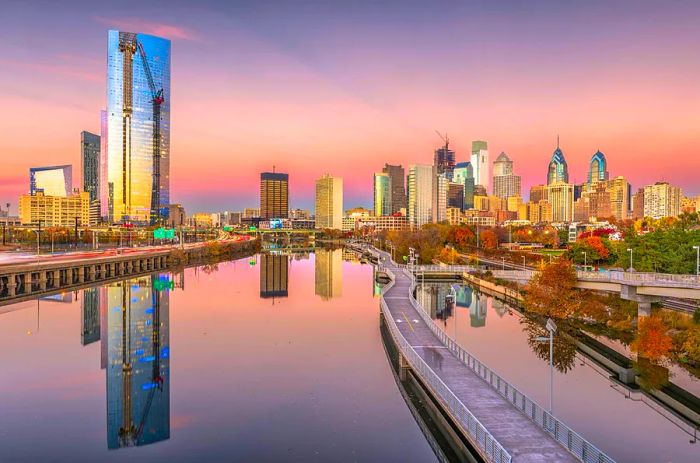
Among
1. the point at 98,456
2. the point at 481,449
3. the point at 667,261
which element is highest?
the point at 667,261

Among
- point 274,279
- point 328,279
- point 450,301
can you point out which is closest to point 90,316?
point 274,279

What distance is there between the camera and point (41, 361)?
40.6 m

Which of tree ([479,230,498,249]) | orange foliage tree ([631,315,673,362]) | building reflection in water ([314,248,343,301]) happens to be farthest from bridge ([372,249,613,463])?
tree ([479,230,498,249])

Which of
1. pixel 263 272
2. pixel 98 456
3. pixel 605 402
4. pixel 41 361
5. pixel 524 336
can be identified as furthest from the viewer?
pixel 263 272

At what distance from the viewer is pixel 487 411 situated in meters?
24.8

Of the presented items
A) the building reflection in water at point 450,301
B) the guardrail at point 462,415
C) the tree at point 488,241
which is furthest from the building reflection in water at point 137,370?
the tree at point 488,241

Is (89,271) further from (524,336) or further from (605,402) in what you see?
(605,402)

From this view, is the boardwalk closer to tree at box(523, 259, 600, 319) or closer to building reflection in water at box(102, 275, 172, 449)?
building reflection in water at box(102, 275, 172, 449)

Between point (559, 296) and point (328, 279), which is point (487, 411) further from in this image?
point (328, 279)

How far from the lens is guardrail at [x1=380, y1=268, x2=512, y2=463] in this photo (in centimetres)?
2064

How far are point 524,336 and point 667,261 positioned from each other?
20.5 metres

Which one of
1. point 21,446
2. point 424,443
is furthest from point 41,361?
point 424,443

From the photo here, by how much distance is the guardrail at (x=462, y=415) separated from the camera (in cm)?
2064

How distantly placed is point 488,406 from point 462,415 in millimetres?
1779
